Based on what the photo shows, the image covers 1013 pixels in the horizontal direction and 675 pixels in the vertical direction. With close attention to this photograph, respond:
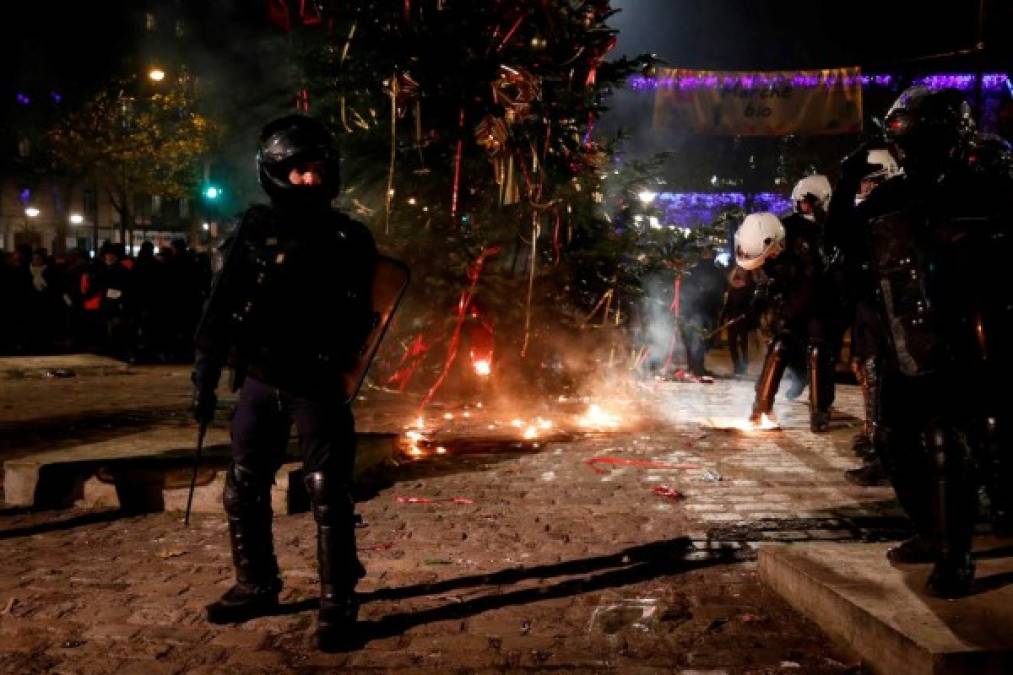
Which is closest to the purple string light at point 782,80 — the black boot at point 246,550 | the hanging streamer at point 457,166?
the hanging streamer at point 457,166

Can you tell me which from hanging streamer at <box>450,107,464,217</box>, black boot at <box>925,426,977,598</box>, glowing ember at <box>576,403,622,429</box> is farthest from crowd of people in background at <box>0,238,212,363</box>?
black boot at <box>925,426,977,598</box>

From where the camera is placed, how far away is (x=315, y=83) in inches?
371

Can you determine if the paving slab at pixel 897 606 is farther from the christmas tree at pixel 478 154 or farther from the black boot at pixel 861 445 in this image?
the christmas tree at pixel 478 154

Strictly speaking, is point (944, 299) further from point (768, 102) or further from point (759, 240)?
point (768, 102)

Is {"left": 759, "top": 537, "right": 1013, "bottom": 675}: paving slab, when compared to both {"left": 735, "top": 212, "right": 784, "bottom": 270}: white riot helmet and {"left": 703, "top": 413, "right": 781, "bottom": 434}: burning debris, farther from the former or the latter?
{"left": 735, "top": 212, "right": 784, "bottom": 270}: white riot helmet

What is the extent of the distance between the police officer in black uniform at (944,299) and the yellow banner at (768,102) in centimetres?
1675

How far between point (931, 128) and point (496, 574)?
278 cm

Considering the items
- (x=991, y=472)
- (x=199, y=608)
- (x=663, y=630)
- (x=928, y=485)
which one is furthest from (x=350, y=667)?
(x=991, y=472)

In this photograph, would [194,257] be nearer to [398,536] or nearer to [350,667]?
[398,536]

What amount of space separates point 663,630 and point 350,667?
4.20ft

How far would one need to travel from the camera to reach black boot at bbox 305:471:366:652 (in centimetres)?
346

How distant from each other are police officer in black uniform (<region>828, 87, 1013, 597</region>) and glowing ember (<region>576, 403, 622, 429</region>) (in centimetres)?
535

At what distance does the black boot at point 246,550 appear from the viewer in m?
3.71

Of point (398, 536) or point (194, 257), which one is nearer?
point (398, 536)
